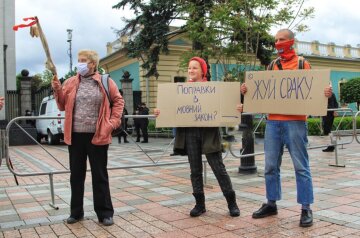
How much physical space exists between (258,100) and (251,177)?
118 inches

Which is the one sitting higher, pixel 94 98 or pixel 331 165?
pixel 94 98

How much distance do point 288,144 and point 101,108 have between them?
2030 mm

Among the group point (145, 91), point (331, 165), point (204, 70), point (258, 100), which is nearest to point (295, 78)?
point (258, 100)

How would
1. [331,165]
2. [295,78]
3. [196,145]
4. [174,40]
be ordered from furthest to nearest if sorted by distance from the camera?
[174,40] < [331,165] < [196,145] < [295,78]

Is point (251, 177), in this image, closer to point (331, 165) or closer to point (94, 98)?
point (331, 165)

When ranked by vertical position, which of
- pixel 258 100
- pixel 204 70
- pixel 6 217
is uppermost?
pixel 204 70

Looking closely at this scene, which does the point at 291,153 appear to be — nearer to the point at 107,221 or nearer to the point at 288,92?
the point at 288,92

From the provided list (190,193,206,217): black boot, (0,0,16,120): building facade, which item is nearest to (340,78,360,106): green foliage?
(0,0,16,120): building facade

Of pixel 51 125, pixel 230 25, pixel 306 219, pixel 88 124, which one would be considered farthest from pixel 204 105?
pixel 51 125

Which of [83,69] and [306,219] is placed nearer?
[306,219]

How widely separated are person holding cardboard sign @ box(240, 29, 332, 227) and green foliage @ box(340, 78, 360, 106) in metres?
30.2

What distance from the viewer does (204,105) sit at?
4.89 metres

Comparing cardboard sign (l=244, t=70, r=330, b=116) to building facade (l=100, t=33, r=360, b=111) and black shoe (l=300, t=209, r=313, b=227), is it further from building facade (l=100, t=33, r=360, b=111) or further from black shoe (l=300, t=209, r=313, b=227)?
building facade (l=100, t=33, r=360, b=111)

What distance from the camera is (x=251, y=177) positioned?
739 centimetres
